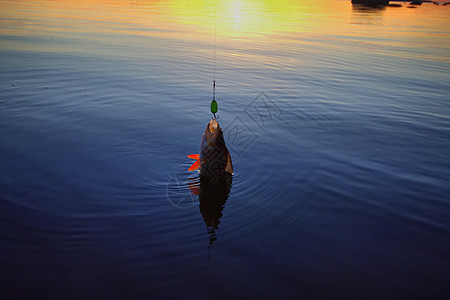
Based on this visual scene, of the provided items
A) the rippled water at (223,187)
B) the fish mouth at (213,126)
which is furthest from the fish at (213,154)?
the rippled water at (223,187)

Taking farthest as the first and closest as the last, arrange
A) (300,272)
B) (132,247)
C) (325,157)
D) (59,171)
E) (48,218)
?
(325,157) < (59,171) < (48,218) < (132,247) < (300,272)

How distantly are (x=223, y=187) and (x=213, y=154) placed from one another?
0.70 metres

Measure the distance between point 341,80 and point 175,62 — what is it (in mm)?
7824

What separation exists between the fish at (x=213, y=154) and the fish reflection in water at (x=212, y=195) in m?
0.13

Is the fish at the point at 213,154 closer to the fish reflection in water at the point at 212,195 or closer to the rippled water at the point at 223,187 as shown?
the fish reflection in water at the point at 212,195

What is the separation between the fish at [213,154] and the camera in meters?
5.82

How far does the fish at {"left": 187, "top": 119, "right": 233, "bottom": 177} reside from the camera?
5816 millimetres

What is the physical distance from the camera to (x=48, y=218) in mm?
5230

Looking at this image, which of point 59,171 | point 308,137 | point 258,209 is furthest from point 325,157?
point 59,171

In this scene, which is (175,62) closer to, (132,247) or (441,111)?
(441,111)

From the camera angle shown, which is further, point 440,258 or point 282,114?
point 282,114

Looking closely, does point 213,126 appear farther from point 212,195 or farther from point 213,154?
point 212,195

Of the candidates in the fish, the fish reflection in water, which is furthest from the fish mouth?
the fish reflection in water

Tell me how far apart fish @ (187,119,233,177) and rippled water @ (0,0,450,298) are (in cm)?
28
